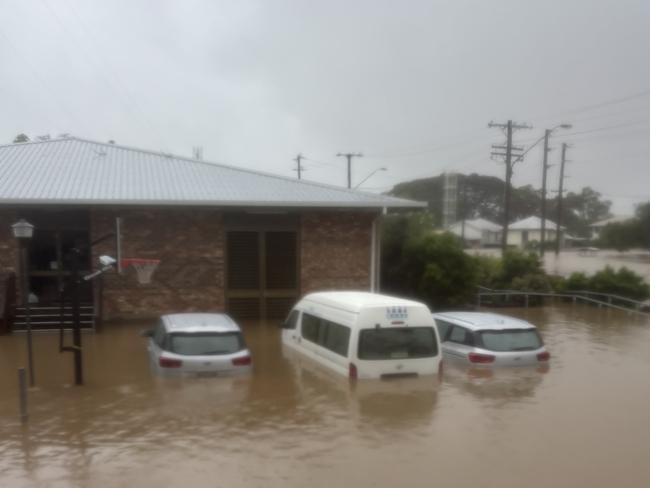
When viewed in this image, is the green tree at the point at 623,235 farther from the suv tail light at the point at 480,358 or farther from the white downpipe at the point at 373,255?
the suv tail light at the point at 480,358

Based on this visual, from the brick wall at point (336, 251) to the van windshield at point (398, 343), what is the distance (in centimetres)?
870

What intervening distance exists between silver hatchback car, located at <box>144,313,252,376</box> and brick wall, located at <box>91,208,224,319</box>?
7.38 meters

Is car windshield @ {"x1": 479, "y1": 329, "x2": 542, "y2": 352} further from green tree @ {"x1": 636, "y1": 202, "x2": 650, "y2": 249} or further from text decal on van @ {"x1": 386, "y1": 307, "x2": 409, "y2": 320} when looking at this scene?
green tree @ {"x1": 636, "y1": 202, "x2": 650, "y2": 249}

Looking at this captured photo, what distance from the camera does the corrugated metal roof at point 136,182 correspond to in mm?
19453

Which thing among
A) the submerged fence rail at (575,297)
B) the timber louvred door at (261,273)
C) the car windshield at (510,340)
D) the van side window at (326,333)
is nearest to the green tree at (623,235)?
the submerged fence rail at (575,297)

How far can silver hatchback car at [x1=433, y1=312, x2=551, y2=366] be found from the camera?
46.2 ft

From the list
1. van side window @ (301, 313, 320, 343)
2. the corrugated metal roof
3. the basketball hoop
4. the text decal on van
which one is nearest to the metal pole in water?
van side window @ (301, 313, 320, 343)

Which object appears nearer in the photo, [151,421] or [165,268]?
[151,421]

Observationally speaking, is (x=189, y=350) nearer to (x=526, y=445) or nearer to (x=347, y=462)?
(x=347, y=462)

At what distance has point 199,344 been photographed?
12898 millimetres

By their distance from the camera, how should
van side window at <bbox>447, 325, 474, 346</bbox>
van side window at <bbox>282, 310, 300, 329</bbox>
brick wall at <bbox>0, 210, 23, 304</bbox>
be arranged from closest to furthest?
van side window at <bbox>447, 325, 474, 346</bbox> < van side window at <bbox>282, 310, 300, 329</bbox> < brick wall at <bbox>0, 210, 23, 304</bbox>

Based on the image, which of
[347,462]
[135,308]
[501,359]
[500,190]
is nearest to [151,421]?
[347,462]

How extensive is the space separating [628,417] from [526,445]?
2.74 meters

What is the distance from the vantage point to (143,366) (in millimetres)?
14883
